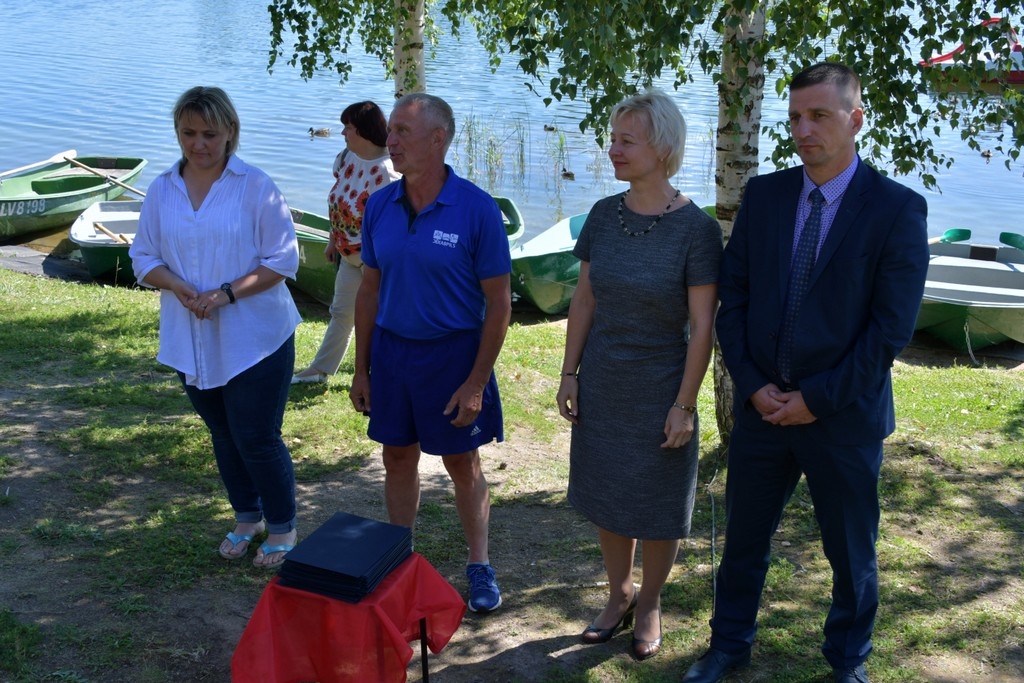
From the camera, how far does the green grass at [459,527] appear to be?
364cm

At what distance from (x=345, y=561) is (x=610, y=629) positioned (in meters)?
1.27

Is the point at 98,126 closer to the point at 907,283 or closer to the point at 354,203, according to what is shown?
the point at 354,203

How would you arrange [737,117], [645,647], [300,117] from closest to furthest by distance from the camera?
[645,647] < [737,117] < [300,117]

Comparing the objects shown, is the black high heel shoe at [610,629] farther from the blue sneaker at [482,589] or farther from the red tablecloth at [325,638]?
the red tablecloth at [325,638]

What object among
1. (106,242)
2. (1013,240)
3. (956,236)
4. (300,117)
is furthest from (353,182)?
(300,117)

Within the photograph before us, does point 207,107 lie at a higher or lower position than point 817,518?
higher

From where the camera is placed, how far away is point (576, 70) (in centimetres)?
438

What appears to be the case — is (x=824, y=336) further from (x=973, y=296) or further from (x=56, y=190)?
(x=56, y=190)

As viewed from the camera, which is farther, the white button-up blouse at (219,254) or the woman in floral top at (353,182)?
the woman in floral top at (353,182)

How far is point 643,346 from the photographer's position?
3.38m

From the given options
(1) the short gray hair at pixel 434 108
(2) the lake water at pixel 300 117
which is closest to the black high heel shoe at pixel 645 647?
(1) the short gray hair at pixel 434 108

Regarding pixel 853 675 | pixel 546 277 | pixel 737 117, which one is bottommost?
pixel 546 277

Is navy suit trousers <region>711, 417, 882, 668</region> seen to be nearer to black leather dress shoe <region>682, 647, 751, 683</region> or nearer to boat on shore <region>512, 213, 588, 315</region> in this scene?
black leather dress shoe <region>682, 647, 751, 683</region>

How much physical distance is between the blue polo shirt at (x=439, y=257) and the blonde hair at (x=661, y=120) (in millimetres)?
637
